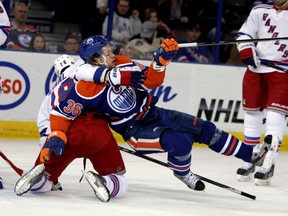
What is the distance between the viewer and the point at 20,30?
8.70 metres

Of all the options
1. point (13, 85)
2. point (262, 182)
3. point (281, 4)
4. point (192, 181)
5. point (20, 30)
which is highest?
point (281, 4)

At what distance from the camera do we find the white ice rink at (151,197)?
17.1 feet

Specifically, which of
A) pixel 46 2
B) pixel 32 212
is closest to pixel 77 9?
pixel 46 2

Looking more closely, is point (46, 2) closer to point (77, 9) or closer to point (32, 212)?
point (77, 9)

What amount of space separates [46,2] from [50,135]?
4.19 m

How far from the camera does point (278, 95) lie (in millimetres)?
6758

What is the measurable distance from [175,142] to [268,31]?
1.54 m

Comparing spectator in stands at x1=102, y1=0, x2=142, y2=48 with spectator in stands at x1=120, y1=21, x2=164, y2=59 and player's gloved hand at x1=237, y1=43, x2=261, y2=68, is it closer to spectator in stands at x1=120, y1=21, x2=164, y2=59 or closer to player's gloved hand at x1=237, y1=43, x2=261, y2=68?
spectator in stands at x1=120, y1=21, x2=164, y2=59

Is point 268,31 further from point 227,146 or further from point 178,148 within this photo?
point 178,148

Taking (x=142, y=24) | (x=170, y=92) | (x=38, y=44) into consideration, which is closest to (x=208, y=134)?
(x=170, y=92)


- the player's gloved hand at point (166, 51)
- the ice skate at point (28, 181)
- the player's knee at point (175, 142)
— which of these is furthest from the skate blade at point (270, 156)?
the ice skate at point (28, 181)

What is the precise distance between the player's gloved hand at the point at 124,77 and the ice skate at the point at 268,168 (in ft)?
4.44

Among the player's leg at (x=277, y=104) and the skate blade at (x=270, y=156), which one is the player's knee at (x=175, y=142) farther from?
the player's leg at (x=277, y=104)

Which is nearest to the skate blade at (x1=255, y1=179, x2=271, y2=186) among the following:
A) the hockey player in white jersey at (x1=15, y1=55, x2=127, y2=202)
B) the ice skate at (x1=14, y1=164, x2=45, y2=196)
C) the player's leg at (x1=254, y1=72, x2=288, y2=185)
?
the player's leg at (x1=254, y1=72, x2=288, y2=185)
